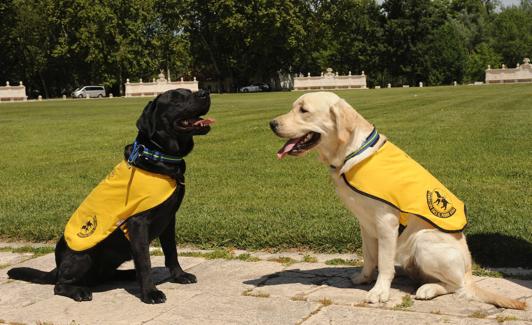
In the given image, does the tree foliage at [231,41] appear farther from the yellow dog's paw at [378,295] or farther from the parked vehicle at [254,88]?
the yellow dog's paw at [378,295]

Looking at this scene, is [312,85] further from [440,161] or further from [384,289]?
[384,289]

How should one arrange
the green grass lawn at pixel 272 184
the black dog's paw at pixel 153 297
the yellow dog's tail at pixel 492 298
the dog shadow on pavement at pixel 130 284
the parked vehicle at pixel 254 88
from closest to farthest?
the yellow dog's tail at pixel 492 298 → the black dog's paw at pixel 153 297 → the dog shadow on pavement at pixel 130 284 → the green grass lawn at pixel 272 184 → the parked vehicle at pixel 254 88

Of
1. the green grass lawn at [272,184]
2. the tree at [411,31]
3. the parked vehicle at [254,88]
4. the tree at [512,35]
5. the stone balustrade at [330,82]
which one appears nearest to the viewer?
the green grass lawn at [272,184]

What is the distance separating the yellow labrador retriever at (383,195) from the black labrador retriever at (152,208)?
760 mm

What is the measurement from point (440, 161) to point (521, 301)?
6.61 m

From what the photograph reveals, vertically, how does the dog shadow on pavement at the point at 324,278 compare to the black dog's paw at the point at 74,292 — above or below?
below

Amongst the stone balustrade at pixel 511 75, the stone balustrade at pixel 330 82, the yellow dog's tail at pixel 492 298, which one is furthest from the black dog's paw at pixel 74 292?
the stone balustrade at pixel 511 75

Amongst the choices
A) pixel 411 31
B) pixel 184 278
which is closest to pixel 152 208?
pixel 184 278

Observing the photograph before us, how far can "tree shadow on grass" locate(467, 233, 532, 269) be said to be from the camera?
541cm

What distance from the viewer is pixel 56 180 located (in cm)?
1066

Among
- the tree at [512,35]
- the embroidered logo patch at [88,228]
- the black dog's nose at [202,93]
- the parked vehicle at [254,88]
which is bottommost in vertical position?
the parked vehicle at [254,88]

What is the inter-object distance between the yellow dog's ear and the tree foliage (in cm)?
6814

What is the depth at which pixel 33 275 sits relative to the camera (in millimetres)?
Answer: 5410

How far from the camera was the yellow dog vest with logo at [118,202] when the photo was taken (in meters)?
4.80
